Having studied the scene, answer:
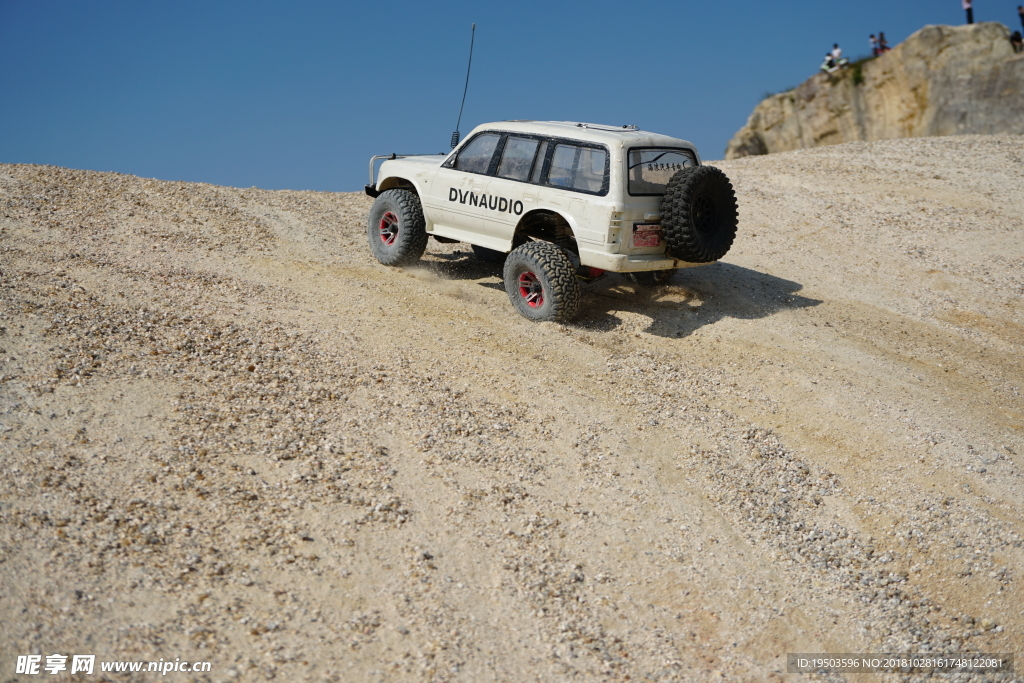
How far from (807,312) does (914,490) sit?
3.94 m

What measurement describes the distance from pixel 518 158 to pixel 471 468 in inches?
166

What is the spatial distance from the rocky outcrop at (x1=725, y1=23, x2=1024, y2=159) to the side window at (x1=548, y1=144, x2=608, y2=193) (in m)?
20.7

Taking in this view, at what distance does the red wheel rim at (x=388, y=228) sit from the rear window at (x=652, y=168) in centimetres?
340

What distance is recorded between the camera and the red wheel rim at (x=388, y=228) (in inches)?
415

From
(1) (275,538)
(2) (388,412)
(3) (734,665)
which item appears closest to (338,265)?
(2) (388,412)

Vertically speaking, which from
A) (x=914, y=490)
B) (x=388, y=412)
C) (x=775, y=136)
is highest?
(x=775, y=136)

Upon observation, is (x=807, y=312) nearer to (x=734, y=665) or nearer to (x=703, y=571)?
Result: (x=703, y=571)

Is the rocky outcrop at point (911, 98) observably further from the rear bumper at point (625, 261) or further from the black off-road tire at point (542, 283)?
the black off-road tire at point (542, 283)

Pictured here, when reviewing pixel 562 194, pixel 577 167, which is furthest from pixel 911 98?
pixel 562 194

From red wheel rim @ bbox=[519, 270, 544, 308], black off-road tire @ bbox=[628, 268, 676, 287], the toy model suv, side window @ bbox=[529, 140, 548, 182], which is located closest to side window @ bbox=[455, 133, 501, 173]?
the toy model suv

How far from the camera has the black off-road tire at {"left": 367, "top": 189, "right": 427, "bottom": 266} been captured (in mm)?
10172

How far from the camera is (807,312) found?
1022 centimetres

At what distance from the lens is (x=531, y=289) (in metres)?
9.14

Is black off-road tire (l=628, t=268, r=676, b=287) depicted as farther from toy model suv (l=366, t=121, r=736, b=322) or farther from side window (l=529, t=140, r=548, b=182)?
side window (l=529, t=140, r=548, b=182)
